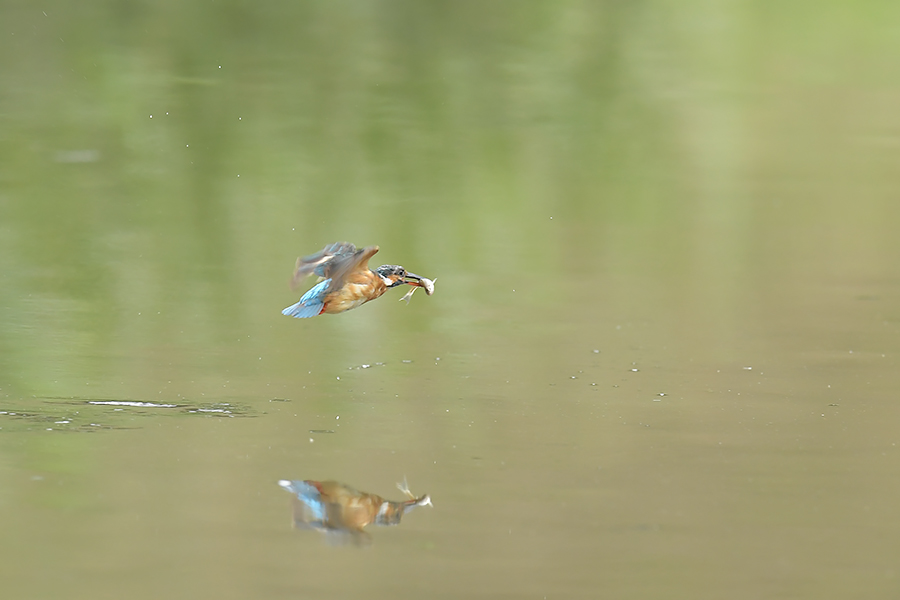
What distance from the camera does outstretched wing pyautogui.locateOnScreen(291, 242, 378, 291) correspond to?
14.1 feet

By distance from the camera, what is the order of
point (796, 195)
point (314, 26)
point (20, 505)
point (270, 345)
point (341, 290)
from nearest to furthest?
point (20, 505), point (341, 290), point (270, 345), point (796, 195), point (314, 26)

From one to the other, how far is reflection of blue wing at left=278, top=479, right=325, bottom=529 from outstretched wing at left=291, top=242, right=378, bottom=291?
2.61 feet

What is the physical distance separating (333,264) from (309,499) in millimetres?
990

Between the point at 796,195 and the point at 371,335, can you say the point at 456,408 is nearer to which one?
the point at 371,335

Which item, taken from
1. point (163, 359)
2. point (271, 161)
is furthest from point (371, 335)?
point (271, 161)

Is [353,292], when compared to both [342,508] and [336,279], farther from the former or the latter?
[342,508]

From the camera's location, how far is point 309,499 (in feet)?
11.7

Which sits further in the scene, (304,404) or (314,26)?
(314,26)

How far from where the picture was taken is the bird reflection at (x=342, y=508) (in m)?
3.37

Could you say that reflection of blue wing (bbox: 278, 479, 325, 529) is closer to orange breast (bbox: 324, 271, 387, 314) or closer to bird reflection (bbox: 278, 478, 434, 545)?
bird reflection (bbox: 278, 478, 434, 545)

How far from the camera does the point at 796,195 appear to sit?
28.1ft

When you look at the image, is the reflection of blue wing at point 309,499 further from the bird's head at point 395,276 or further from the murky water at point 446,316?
the bird's head at point 395,276

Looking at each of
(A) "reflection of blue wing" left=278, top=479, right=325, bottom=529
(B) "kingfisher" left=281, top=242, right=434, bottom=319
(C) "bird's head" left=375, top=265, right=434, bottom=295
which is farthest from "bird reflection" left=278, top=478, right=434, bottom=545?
(C) "bird's head" left=375, top=265, right=434, bottom=295

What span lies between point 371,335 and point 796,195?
153 inches
